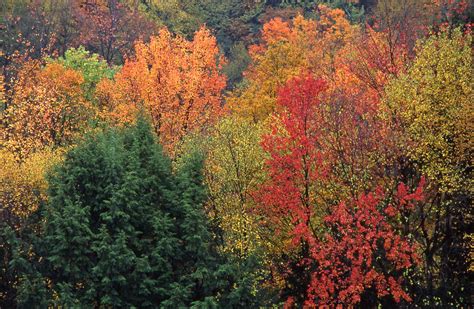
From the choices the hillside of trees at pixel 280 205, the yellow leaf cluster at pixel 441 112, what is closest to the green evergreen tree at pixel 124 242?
the hillside of trees at pixel 280 205

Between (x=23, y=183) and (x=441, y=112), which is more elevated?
(x=441, y=112)

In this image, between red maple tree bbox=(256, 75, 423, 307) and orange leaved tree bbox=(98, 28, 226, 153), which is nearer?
red maple tree bbox=(256, 75, 423, 307)

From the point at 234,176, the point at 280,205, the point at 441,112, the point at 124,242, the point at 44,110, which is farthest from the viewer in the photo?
the point at 44,110

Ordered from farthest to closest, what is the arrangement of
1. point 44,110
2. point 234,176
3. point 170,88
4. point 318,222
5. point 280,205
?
point 170,88
point 44,110
point 234,176
point 318,222
point 280,205

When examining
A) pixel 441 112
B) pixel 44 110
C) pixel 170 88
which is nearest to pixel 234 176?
pixel 441 112

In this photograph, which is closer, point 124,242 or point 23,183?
point 124,242

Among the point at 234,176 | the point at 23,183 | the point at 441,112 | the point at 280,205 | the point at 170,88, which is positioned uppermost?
the point at 170,88

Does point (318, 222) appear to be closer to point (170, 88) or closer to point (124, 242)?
point (124, 242)

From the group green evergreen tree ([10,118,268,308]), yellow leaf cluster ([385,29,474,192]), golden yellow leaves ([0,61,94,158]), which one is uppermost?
golden yellow leaves ([0,61,94,158])

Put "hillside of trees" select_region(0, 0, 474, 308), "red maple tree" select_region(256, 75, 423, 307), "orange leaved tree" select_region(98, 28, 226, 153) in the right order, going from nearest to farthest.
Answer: "red maple tree" select_region(256, 75, 423, 307) → "hillside of trees" select_region(0, 0, 474, 308) → "orange leaved tree" select_region(98, 28, 226, 153)

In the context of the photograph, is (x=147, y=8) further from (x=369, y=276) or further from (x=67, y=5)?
(x=369, y=276)

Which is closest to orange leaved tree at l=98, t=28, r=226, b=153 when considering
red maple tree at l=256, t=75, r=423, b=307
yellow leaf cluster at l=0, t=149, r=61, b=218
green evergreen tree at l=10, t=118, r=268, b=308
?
green evergreen tree at l=10, t=118, r=268, b=308

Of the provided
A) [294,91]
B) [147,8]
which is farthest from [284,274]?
[147,8]

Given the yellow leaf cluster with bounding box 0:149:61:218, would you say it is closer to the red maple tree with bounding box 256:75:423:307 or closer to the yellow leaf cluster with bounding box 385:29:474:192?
the red maple tree with bounding box 256:75:423:307
